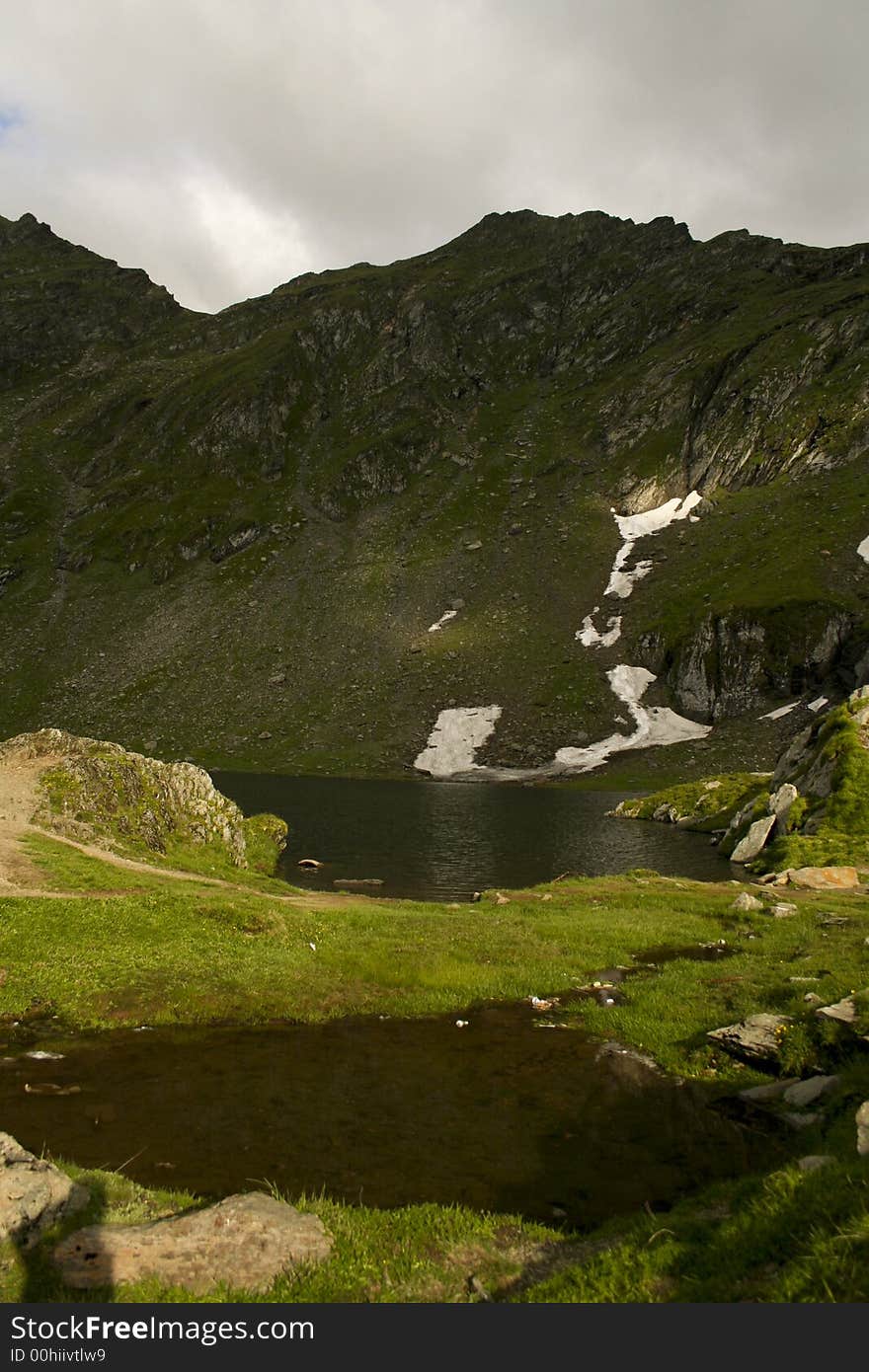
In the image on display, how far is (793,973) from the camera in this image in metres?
20.8

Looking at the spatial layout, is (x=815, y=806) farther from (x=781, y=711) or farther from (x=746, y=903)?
(x=781, y=711)

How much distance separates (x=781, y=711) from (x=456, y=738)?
189 ft

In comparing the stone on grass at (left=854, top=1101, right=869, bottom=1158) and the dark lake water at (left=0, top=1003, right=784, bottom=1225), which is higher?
the stone on grass at (left=854, top=1101, right=869, bottom=1158)

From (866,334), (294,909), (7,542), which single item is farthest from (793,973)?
A: (7,542)

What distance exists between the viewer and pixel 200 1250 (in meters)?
8.46

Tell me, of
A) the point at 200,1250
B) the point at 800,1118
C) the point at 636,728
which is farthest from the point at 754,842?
the point at 636,728

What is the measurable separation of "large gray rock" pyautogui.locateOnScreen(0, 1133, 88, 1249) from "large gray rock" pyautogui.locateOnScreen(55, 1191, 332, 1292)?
0.46m

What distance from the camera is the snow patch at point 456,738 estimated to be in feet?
382

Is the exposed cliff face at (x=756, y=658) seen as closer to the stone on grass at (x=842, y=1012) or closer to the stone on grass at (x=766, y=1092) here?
the stone on grass at (x=842, y=1012)

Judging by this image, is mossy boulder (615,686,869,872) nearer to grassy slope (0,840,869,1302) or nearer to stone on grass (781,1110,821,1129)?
grassy slope (0,840,869,1302)

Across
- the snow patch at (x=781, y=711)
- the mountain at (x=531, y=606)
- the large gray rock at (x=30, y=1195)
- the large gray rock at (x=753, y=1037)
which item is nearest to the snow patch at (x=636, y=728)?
the mountain at (x=531, y=606)

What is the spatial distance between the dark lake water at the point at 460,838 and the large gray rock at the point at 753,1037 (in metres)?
26.1

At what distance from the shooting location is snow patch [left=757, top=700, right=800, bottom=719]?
119250mm

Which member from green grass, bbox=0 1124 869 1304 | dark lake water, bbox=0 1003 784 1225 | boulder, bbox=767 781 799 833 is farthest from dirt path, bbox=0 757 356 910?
boulder, bbox=767 781 799 833
